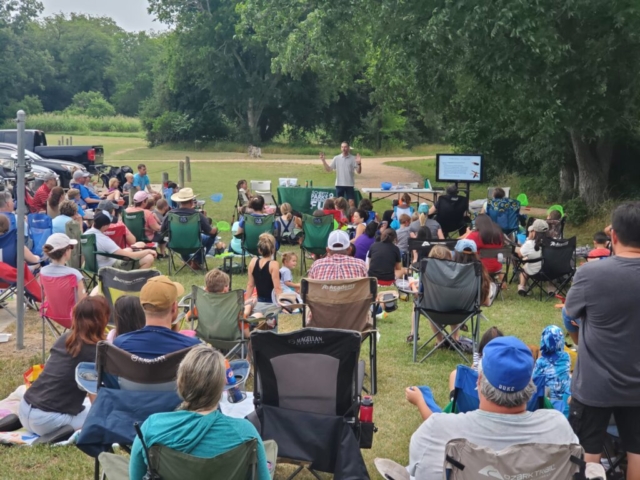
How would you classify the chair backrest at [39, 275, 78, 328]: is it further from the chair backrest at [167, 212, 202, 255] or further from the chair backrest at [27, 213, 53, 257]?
the chair backrest at [167, 212, 202, 255]

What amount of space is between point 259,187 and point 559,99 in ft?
20.0

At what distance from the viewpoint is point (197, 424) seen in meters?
2.94

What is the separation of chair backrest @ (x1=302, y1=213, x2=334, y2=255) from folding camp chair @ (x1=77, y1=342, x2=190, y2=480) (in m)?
6.94

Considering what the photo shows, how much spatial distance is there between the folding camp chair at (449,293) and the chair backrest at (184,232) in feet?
14.4

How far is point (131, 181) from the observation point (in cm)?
1777

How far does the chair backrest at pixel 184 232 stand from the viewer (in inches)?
417

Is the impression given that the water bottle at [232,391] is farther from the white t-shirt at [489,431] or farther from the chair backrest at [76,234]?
the chair backrest at [76,234]

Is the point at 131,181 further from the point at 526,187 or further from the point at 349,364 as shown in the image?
the point at 349,364

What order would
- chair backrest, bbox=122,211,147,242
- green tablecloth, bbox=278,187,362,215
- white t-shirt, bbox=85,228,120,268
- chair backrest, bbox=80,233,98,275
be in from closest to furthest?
chair backrest, bbox=80,233,98,275 → white t-shirt, bbox=85,228,120,268 → chair backrest, bbox=122,211,147,242 → green tablecloth, bbox=278,187,362,215

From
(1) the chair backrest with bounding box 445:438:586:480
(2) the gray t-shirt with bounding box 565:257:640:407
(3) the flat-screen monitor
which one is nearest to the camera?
(1) the chair backrest with bounding box 445:438:586:480

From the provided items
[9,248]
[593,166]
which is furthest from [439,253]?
[593,166]

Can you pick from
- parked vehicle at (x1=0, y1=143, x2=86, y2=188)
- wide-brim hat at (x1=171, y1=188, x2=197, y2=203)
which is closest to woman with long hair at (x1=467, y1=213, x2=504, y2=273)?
wide-brim hat at (x1=171, y1=188, x2=197, y2=203)

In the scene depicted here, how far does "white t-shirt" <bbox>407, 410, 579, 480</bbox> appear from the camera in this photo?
9.93ft

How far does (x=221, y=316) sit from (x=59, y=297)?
1.48m
